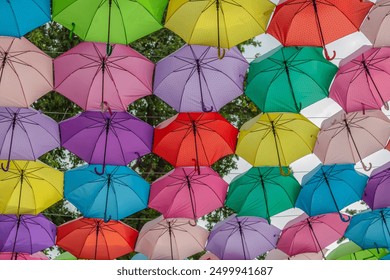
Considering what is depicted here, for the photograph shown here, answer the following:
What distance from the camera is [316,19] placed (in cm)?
581

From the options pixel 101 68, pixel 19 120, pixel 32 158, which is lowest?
pixel 32 158

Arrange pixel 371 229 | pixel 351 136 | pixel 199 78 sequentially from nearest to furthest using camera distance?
pixel 199 78 < pixel 351 136 < pixel 371 229

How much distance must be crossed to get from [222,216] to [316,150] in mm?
4388

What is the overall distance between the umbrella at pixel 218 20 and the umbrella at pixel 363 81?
125 cm

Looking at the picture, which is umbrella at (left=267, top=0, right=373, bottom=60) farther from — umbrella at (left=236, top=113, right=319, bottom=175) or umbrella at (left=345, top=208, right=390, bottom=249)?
umbrella at (left=345, top=208, right=390, bottom=249)

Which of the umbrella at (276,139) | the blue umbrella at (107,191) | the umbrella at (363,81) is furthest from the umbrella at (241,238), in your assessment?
the umbrella at (363,81)

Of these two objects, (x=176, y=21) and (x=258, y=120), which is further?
(x=258, y=120)

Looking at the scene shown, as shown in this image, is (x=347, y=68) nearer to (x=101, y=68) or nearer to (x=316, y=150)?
(x=316, y=150)

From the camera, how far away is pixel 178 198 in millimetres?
7910

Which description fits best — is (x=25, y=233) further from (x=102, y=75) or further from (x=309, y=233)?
(x=309, y=233)

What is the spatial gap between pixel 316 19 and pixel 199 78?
5.05ft

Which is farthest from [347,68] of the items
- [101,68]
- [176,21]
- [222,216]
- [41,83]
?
[222,216]

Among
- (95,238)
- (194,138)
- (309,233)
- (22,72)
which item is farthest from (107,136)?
(309,233)

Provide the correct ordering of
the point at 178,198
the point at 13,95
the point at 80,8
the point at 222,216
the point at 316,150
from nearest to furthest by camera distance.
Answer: the point at 80,8, the point at 13,95, the point at 316,150, the point at 178,198, the point at 222,216
